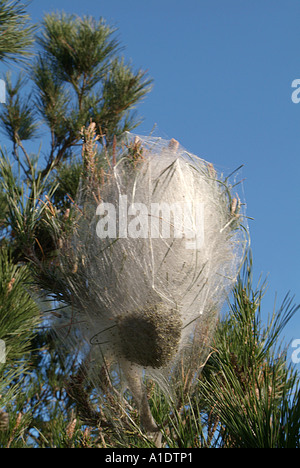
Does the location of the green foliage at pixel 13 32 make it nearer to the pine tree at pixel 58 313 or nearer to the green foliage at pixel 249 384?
the pine tree at pixel 58 313

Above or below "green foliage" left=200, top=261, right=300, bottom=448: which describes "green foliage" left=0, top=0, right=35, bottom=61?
above

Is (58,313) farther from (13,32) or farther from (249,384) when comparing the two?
(13,32)

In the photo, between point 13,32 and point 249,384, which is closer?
point 249,384

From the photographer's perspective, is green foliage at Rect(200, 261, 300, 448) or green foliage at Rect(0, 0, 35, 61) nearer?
green foliage at Rect(200, 261, 300, 448)

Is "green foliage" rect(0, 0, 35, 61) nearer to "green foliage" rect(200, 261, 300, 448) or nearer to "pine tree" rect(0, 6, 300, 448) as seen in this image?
"pine tree" rect(0, 6, 300, 448)

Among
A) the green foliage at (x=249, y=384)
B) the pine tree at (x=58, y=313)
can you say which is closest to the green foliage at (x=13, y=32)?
the pine tree at (x=58, y=313)

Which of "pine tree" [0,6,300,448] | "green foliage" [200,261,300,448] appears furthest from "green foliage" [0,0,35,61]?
"green foliage" [200,261,300,448]

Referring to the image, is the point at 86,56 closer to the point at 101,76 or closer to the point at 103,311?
the point at 101,76

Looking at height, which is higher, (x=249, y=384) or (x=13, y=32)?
(x=13, y=32)

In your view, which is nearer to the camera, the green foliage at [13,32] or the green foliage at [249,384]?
the green foliage at [249,384]

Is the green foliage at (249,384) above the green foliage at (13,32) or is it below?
below

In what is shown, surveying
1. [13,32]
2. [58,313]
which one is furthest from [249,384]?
[13,32]
